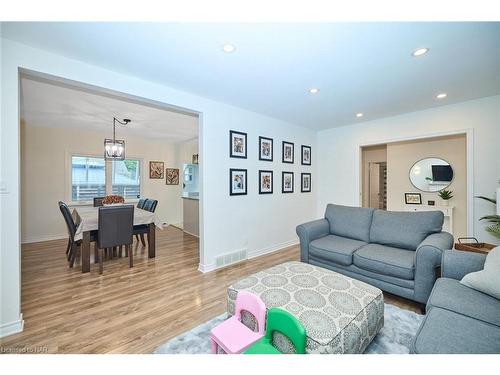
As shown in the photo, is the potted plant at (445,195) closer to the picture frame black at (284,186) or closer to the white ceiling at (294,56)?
the white ceiling at (294,56)

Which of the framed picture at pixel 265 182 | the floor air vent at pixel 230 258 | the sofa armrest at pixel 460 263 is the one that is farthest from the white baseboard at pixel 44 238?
the sofa armrest at pixel 460 263

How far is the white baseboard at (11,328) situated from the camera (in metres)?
1.67

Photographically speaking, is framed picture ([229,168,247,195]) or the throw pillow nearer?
the throw pillow

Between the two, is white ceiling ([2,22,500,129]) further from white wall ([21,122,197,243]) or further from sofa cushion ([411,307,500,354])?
white wall ([21,122,197,243])

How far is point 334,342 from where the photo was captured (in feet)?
3.90

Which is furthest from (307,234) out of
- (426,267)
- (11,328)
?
(11,328)

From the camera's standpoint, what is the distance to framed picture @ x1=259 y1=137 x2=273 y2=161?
12.2ft

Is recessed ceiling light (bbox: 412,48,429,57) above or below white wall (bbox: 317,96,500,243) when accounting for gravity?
above

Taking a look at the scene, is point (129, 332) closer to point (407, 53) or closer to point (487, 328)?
point (487, 328)

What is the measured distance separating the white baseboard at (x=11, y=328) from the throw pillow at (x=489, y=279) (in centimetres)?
352

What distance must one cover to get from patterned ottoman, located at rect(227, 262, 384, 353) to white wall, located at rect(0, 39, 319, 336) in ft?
4.73

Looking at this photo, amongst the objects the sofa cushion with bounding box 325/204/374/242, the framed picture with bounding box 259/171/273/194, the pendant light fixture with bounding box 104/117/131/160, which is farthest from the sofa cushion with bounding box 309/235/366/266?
the pendant light fixture with bounding box 104/117/131/160

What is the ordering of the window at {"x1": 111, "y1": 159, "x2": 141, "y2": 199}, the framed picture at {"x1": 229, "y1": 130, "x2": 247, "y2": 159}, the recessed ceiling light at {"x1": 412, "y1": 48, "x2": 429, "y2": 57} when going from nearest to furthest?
the recessed ceiling light at {"x1": 412, "y1": 48, "x2": 429, "y2": 57} < the framed picture at {"x1": 229, "y1": 130, "x2": 247, "y2": 159} < the window at {"x1": 111, "y1": 159, "x2": 141, "y2": 199}

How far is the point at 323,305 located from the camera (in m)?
1.44
